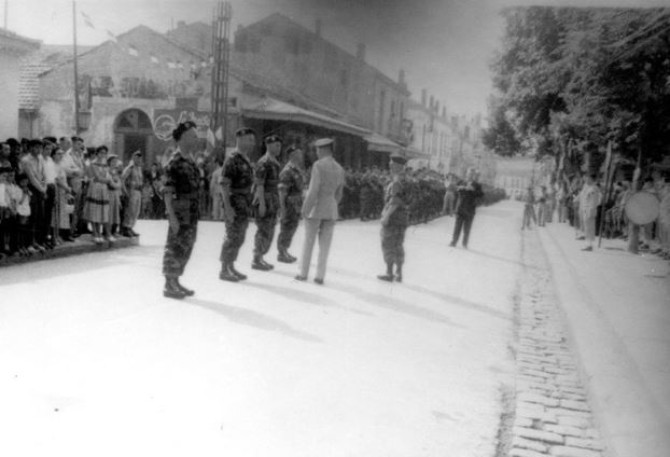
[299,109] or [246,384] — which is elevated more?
[299,109]

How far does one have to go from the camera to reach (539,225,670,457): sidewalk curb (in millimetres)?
2945

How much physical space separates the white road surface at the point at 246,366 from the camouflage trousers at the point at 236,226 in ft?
1.33

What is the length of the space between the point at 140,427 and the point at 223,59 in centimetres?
296

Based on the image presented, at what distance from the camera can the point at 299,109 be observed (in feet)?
45.1

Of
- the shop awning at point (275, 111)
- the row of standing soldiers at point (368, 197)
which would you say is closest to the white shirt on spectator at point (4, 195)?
the shop awning at point (275, 111)

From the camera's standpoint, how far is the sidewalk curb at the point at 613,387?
295cm

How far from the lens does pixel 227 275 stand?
6559 millimetres

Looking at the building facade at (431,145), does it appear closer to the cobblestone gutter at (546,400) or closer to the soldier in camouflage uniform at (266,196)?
the soldier in camouflage uniform at (266,196)

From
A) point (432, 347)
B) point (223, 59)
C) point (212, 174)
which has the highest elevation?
point (223, 59)

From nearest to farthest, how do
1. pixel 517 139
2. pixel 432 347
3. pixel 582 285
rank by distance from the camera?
pixel 432 347
pixel 582 285
pixel 517 139

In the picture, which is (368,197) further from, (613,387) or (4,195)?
(613,387)

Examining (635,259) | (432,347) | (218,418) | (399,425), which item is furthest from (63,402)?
(635,259)

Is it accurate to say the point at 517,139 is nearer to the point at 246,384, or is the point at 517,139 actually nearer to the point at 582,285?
the point at 582,285

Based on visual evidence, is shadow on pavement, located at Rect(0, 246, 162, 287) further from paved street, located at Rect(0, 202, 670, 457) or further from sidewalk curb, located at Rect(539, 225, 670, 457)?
sidewalk curb, located at Rect(539, 225, 670, 457)
